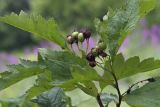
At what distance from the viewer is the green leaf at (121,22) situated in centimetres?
120

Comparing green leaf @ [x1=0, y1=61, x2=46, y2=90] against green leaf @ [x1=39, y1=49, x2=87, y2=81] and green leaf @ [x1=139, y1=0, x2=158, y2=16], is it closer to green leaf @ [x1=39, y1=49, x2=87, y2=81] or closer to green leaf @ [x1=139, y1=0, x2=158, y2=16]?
green leaf @ [x1=39, y1=49, x2=87, y2=81]

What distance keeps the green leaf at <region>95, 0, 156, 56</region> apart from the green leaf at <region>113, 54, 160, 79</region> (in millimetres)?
36

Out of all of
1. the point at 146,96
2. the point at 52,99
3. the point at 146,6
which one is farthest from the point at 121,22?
the point at 52,99

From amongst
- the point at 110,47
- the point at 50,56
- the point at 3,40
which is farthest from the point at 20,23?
the point at 3,40

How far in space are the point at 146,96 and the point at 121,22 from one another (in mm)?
165

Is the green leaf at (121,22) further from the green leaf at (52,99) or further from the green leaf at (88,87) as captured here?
the green leaf at (52,99)

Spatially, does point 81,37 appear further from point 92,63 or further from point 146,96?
point 146,96

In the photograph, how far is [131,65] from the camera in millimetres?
1254

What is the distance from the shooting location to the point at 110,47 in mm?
1205

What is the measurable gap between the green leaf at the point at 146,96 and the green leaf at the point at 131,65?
4cm

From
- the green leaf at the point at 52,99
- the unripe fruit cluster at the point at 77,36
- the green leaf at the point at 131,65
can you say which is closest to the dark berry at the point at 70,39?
the unripe fruit cluster at the point at 77,36

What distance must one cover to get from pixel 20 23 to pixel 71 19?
1311 inches

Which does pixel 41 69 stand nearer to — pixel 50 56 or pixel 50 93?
pixel 50 56

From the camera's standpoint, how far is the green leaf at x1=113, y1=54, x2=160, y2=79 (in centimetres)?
123
